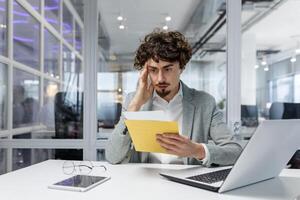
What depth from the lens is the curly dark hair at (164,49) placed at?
1.54 meters

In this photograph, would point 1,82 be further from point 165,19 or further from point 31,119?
point 165,19

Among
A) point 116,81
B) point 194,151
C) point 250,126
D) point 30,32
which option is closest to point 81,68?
point 116,81

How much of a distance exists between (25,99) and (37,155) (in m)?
0.50

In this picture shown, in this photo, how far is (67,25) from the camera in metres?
2.96

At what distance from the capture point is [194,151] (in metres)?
1.20

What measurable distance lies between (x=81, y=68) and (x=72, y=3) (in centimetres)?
60

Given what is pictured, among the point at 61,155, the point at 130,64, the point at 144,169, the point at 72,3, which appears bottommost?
the point at 61,155

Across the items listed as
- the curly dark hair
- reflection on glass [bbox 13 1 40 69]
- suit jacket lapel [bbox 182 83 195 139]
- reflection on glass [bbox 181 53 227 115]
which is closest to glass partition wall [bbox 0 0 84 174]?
reflection on glass [bbox 13 1 40 69]

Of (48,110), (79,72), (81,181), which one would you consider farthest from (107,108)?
(81,181)

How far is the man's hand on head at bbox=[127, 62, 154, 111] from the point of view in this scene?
1.50m

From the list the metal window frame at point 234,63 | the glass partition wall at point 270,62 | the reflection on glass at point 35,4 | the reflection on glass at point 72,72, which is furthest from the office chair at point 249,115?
the reflection on glass at point 35,4

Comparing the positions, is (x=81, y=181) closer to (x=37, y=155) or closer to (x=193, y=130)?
(x=193, y=130)

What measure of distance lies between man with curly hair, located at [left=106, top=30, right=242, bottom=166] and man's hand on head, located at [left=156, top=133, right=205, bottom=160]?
Answer: 0.22 metres

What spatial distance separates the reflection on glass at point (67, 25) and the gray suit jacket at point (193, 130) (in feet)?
4.94
